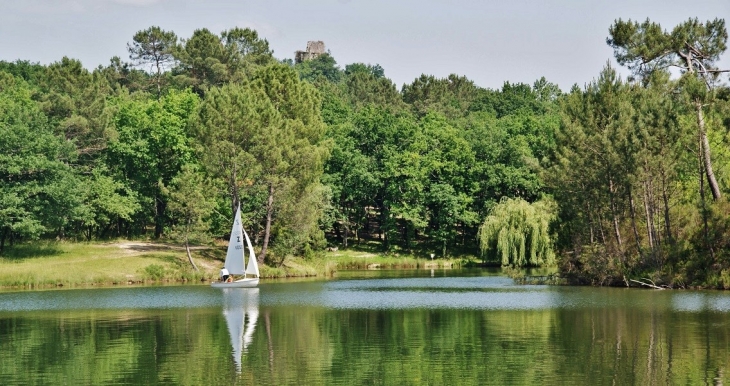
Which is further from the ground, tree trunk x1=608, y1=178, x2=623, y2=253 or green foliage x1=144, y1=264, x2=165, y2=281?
tree trunk x1=608, y1=178, x2=623, y2=253

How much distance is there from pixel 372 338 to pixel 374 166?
227 feet

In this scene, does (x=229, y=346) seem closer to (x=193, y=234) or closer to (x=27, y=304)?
(x=27, y=304)

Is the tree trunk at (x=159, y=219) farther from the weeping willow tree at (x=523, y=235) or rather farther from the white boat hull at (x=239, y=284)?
the weeping willow tree at (x=523, y=235)

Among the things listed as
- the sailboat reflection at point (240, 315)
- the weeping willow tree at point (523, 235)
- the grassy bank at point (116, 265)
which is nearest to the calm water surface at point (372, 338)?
the sailboat reflection at point (240, 315)

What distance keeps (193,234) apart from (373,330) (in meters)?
37.4

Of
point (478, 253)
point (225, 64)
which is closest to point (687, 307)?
point (478, 253)

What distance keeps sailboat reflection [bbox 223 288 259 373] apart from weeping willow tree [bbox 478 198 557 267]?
24512mm

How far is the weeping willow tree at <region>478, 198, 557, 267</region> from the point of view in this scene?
257 ft

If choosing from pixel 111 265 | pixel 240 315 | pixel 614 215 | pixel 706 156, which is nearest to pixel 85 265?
pixel 111 265

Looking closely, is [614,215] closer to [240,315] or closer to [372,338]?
[240,315]

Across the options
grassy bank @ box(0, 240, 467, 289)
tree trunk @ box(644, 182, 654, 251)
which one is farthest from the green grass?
tree trunk @ box(644, 182, 654, 251)

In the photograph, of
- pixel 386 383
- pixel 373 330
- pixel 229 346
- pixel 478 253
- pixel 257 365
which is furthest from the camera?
pixel 478 253

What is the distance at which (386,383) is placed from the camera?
25062 millimetres

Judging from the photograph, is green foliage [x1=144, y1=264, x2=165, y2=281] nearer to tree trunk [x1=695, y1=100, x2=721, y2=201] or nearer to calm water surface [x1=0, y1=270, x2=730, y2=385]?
calm water surface [x1=0, y1=270, x2=730, y2=385]
